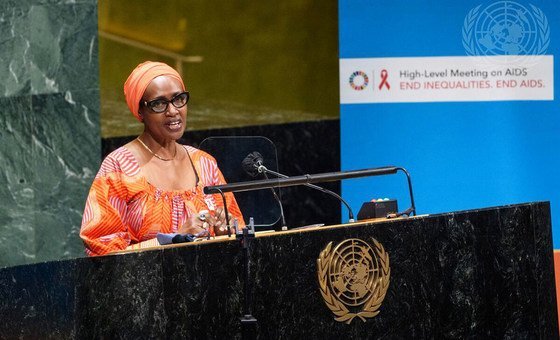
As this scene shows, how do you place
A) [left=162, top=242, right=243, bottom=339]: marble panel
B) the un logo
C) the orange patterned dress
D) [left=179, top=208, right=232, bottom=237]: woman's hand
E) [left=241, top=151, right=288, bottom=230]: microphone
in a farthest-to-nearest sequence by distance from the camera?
the un logo
the orange patterned dress
[left=241, top=151, right=288, bottom=230]: microphone
[left=179, top=208, right=232, bottom=237]: woman's hand
[left=162, top=242, right=243, bottom=339]: marble panel

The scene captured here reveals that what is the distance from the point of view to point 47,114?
862 cm

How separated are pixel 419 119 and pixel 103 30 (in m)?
2.46

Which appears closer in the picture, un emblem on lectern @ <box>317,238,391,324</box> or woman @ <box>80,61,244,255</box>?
un emblem on lectern @ <box>317,238,391,324</box>

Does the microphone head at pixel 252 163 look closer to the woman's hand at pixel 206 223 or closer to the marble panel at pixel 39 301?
the woman's hand at pixel 206 223

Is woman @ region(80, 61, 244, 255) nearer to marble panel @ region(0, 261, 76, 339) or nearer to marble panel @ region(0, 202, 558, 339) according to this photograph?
marble panel @ region(0, 202, 558, 339)

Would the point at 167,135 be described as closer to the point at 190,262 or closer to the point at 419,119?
the point at 190,262

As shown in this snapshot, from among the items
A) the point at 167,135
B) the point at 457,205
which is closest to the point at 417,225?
the point at 167,135

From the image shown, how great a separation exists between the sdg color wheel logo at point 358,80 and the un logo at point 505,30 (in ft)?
2.41

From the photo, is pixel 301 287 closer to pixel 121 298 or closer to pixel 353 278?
pixel 353 278

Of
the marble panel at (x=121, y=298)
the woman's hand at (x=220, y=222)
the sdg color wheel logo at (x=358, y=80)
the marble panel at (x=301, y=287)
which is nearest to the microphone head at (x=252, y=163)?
the woman's hand at (x=220, y=222)

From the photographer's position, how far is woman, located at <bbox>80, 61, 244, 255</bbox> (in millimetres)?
4918

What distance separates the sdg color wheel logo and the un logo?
2.41ft

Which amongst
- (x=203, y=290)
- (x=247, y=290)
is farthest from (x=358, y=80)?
(x=203, y=290)

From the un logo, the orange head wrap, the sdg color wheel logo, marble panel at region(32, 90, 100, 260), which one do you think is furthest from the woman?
marble panel at region(32, 90, 100, 260)
